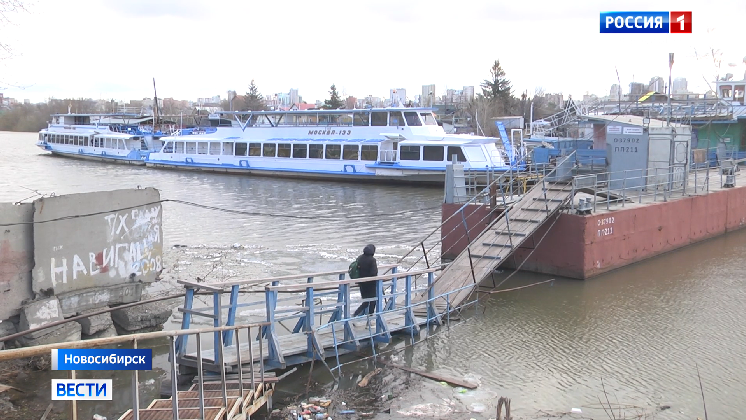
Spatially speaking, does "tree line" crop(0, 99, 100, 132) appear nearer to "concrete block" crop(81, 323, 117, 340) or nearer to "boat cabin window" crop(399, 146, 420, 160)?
"boat cabin window" crop(399, 146, 420, 160)

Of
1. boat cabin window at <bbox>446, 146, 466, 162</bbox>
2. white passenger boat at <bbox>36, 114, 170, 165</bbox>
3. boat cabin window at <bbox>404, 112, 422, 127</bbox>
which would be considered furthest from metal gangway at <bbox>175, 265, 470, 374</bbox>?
white passenger boat at <bbox>36, 114, 170, 165</bbox>

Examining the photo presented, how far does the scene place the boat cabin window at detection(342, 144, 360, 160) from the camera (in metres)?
39.7

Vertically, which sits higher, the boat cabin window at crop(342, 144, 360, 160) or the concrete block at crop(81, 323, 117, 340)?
the boat cabin window at crop(342, 144, 360, 160)

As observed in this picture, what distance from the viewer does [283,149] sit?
43.7 metres

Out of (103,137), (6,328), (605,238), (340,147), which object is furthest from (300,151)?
(6,328)

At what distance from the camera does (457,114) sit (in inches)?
3691

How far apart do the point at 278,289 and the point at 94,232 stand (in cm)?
357

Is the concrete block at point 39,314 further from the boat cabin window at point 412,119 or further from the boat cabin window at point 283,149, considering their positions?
the boat cabin window at point 283,149

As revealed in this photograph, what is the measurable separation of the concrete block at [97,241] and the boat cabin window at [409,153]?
26188 mm

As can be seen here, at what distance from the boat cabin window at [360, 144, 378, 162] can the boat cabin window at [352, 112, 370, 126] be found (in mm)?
1638

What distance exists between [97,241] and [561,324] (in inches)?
330

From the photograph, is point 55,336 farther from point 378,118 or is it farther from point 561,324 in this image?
point 378,118

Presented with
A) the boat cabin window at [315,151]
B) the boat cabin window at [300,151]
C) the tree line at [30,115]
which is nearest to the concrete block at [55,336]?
the boat cabin window at [315,151]

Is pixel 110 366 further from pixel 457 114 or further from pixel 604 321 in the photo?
pixel 457 114
